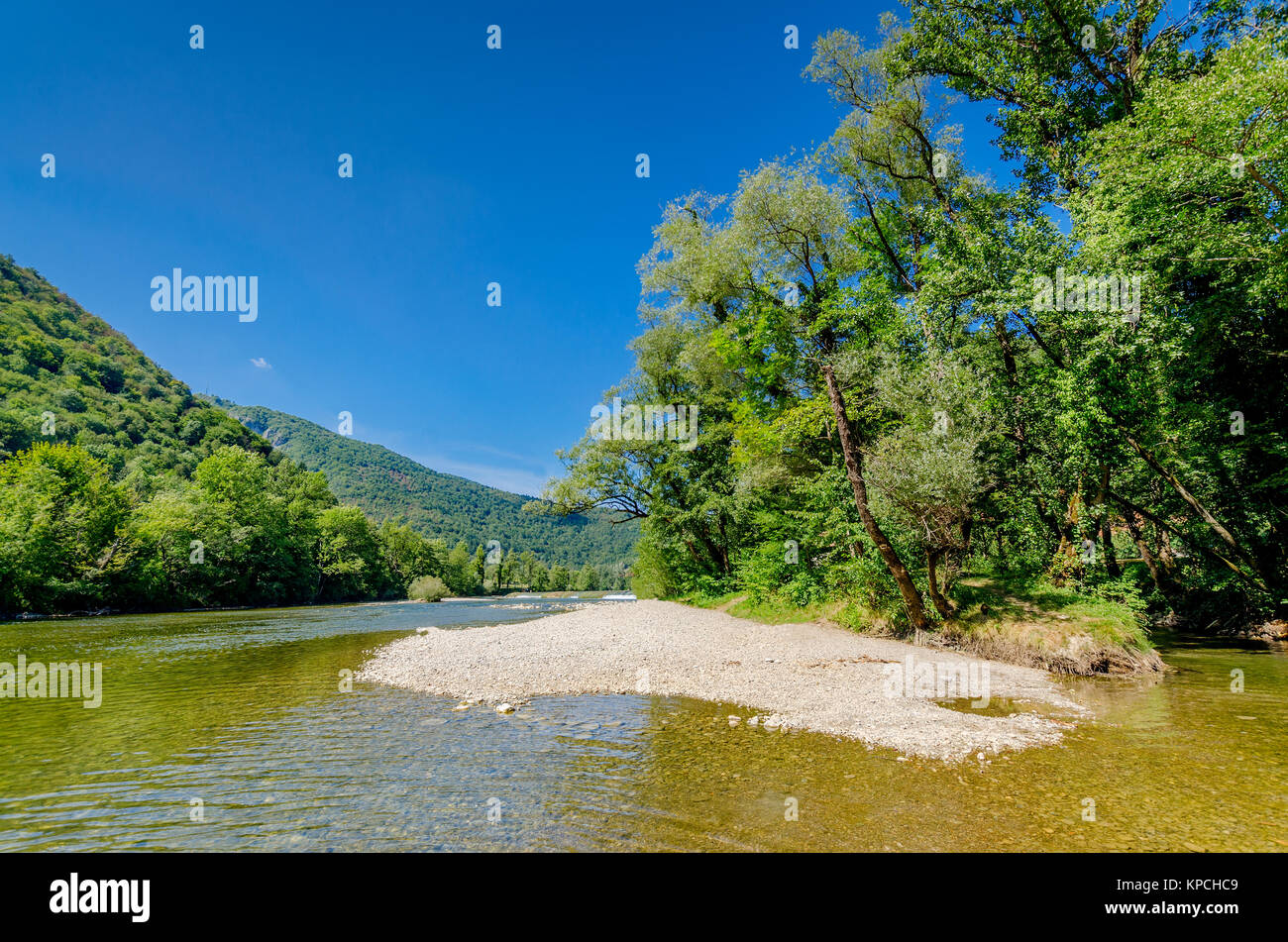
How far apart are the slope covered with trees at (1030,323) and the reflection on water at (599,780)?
25.0 feet

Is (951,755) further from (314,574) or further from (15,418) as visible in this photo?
(15,418)

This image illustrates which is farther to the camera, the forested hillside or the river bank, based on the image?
the forested hillside

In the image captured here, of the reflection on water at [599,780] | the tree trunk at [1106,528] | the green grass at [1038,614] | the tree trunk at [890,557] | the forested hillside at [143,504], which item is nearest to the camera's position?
the reflection on water at [599,780]

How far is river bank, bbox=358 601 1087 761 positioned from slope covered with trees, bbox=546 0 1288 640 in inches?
148

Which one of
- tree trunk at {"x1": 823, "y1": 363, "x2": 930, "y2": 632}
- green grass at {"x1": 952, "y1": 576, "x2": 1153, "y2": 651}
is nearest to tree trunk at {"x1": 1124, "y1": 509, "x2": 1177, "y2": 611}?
green grass at {"x1": 952, "y1": 576, "x2": 1153, "y2": 651}

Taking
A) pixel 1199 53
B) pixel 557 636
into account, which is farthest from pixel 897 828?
pixel 1199 53

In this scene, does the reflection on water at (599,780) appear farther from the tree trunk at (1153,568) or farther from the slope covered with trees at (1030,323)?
the tree trunk at (1153,568)

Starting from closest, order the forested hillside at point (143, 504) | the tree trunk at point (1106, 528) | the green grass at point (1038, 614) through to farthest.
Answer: the green grass at point (1038, 614) → the tree trunk at point (1106, 528) → the forested hillside at point (143, 504)

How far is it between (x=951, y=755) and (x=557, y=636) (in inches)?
562

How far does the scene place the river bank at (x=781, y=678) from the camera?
8930 millimetres

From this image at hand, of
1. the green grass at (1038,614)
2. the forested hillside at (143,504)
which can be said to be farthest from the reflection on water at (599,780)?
the forested hillside at (143,504)

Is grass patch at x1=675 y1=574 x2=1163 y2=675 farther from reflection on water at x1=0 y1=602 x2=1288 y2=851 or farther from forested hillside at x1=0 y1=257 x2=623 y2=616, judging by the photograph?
forested hillside at x1=0 y1=257 x2=623 y2=616

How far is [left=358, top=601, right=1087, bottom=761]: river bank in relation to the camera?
8.93m

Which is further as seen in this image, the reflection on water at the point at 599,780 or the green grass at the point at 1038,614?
the green grass at the point at 1038,614
